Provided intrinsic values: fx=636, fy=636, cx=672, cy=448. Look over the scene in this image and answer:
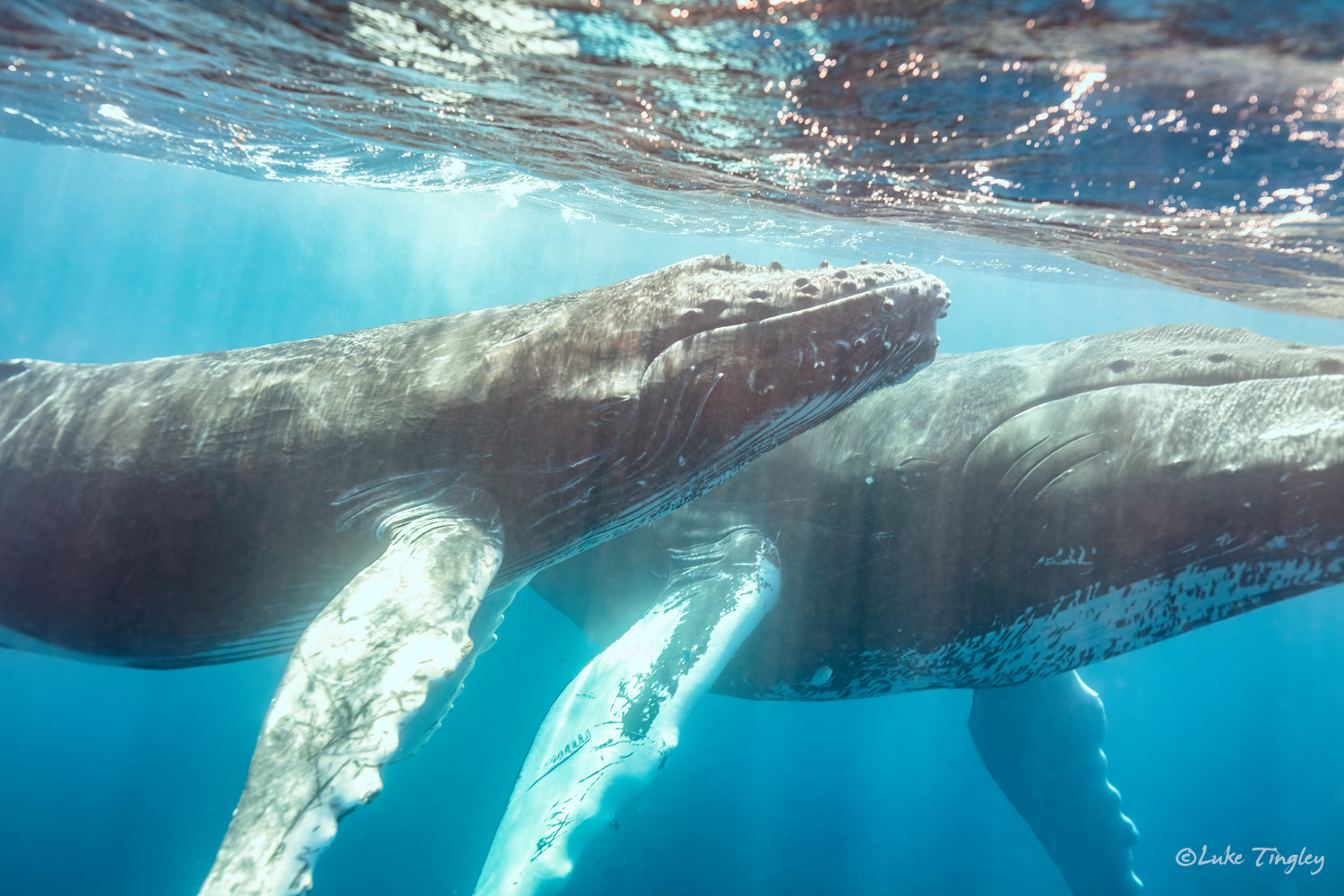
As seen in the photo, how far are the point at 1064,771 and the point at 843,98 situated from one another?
839cm

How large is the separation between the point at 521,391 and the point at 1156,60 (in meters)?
5.12

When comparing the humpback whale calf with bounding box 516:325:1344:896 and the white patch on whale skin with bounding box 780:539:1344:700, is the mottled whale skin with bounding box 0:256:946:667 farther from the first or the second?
the white patch on whale skin with bounding box 780:539:1344:700

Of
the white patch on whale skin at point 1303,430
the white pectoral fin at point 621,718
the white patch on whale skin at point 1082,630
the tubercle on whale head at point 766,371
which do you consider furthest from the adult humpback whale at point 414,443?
the white patch on whale skin at point 1082,630

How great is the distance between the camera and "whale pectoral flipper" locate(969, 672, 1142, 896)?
25.9 feet

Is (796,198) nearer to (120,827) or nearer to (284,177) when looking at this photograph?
(284,177)

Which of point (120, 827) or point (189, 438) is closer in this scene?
point (189, 438)

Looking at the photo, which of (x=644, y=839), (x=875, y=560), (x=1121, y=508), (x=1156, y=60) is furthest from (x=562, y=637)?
(x=1156, y=60)

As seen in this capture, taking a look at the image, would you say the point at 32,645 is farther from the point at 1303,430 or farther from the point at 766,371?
the point at 1303,430

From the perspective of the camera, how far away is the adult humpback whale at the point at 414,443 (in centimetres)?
393

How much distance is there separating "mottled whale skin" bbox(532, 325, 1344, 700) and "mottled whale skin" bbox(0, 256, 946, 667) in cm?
127

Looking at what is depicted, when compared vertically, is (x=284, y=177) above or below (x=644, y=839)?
above

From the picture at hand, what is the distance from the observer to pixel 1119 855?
26.7 ft

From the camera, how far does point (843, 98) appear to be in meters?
6.22

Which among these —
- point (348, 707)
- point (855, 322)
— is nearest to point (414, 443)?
point (348, 707)
